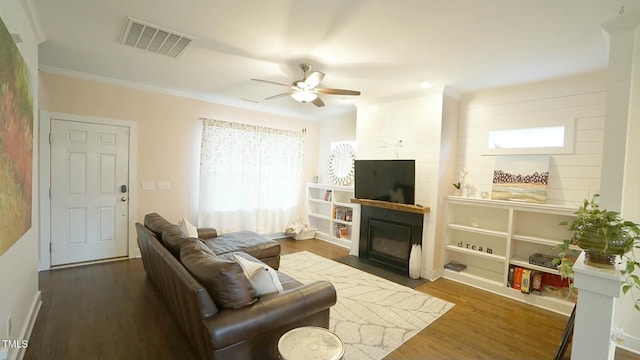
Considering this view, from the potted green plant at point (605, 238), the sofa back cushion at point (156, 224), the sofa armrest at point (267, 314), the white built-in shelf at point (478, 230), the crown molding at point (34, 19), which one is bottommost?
the sofa armrest at point (267, 314)

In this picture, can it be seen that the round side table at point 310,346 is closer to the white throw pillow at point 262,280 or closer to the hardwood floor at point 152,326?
the white throw pillow at point 262,280

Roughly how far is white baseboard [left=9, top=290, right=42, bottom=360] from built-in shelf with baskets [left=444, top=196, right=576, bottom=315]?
456 cm

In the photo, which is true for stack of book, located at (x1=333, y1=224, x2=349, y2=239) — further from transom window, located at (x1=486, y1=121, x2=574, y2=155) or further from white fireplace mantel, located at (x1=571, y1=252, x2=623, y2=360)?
white fireplace mantel, located at (x1=571, y1=252, x2=623, y2=360)

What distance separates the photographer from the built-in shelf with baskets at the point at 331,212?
5.59 m

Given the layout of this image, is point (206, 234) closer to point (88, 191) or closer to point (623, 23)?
point (88, 191)

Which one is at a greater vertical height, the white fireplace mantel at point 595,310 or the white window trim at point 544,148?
the white window trim at point 544,148

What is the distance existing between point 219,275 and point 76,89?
3901mm

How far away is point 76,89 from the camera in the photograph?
12.6 feet

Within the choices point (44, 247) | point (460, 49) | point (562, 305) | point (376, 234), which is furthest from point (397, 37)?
point (44, 247)

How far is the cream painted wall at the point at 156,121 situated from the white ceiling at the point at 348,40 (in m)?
0.24

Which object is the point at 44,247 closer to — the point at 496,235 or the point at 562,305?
the point at 496,235

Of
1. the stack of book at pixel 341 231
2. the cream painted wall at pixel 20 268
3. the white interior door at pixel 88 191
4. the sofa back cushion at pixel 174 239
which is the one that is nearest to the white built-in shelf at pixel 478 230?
the stack of book at pixel 341 231

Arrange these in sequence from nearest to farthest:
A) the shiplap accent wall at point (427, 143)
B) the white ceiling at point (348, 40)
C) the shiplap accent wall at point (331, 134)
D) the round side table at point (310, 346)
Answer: the round side table at point (310, 346), the white ceiling at point (348, 40), the shiplap accent wall at point (427, 143), the shiplap accent wall at point (331, 134)

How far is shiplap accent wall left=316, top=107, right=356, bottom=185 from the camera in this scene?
585 centimetres
